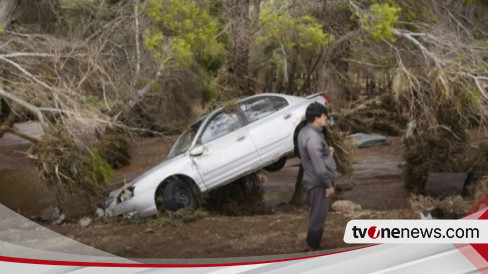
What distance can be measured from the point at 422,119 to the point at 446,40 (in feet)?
1.60

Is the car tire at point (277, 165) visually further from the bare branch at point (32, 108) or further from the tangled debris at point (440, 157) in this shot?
the bare branch at point (32, 108)

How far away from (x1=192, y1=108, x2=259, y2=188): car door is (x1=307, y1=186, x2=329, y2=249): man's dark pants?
405 millimetres

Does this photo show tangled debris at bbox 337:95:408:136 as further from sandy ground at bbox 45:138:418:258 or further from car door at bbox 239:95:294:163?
car door at bbox 239:95:294:163

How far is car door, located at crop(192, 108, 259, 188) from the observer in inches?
124

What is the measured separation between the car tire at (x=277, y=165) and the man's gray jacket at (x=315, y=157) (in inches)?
15.4

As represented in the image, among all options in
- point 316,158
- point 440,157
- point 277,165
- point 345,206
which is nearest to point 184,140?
point 277,165

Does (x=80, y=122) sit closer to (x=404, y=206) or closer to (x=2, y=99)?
(x=2, y=99)

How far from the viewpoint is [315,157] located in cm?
284

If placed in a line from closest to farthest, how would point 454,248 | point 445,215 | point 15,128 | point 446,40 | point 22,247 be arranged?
1. point 22,247
2. point 454,248
3. point 15,128
4. point 445,215
5. point 446,40

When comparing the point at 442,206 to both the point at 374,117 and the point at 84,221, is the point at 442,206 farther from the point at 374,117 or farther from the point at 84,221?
the point at 84,221

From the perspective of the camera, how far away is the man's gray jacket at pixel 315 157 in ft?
9.29

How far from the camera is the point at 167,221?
10.2ft

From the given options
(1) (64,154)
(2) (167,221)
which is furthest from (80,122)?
(2) (167,221)

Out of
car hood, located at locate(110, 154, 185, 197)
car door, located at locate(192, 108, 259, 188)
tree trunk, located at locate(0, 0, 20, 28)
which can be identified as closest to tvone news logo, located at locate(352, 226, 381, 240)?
car door, located at locate(192, 108, 259, 188)
